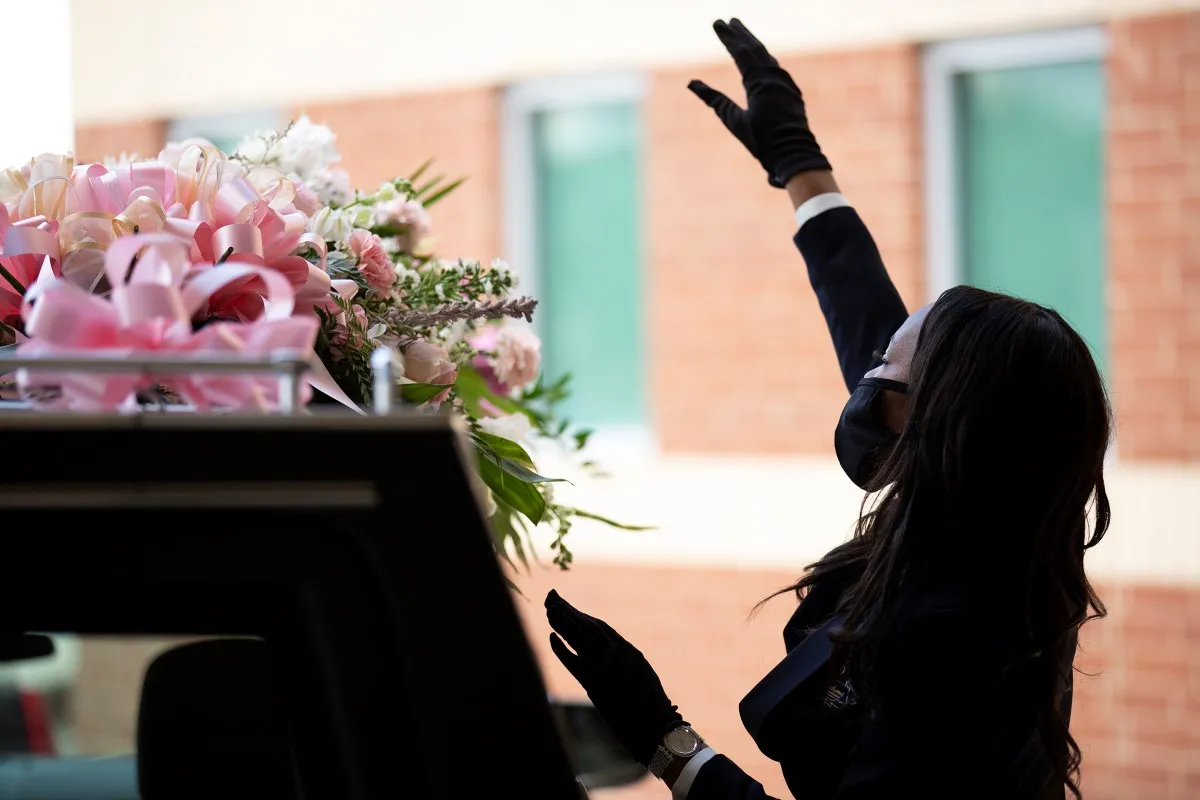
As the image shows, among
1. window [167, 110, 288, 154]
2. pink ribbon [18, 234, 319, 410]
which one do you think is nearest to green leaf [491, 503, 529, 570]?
pink ribbon [18, 234, 319, 410]

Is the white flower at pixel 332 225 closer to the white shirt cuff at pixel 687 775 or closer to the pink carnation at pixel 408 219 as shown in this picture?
the pink carnation at pixel 408 219

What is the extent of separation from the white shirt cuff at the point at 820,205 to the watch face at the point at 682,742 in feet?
2.62

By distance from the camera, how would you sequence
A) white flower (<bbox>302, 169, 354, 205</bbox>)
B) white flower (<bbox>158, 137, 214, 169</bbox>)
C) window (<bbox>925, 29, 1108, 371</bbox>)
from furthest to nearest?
window (<bbox>925, 29, 1108, 371</bbox>) → white flower (<bbox>302, 169, 354, 205</bbox>) → white flower (<bbox>158, 137, 214, 169</bbox>)

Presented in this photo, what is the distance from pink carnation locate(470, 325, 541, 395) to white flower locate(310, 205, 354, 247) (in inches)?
14.0

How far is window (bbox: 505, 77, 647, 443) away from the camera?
5055 mm

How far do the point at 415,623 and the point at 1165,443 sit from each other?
3.90 m

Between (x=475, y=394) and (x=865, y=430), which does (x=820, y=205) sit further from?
(x=475, y=394)

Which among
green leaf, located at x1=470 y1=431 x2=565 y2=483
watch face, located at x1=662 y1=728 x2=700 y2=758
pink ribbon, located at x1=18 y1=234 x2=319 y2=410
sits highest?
pink ribbon, located at x1=18 y1=234 x2=319 y2=410

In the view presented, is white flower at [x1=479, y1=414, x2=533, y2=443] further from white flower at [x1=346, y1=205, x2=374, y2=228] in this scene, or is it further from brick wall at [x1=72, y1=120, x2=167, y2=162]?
brick wall at [x1=72, y1=120, x2=167, y2=162]

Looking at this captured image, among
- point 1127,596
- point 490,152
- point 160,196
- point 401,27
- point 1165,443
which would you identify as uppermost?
point 401,27

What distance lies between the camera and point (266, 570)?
659 millimetres

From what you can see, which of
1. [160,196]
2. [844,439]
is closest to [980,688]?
[844,439]

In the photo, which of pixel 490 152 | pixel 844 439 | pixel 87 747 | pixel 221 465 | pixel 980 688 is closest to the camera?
pixel 221 465

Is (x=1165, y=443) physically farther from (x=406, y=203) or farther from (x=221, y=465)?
(x=221, y=465)
